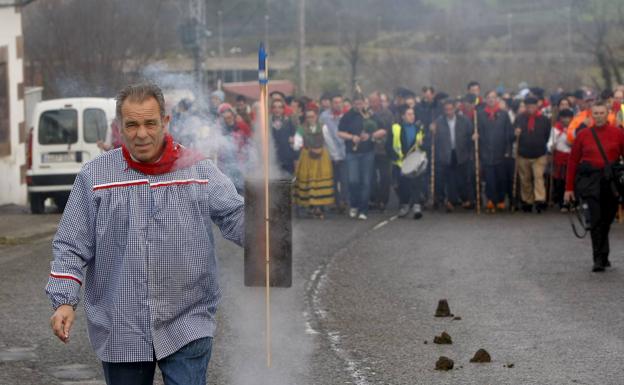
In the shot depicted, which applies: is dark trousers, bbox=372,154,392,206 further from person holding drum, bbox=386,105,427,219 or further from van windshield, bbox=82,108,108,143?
van windshield, bbox=82,108,108,143

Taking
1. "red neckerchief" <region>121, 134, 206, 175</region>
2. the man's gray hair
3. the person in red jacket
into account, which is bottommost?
the person in red jacket

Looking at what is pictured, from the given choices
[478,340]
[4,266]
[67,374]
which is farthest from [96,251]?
[4,266]

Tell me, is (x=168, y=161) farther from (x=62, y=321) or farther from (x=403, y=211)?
(x=403, y=211)

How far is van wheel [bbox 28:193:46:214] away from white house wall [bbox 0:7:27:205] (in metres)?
3.40

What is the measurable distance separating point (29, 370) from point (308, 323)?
8.06 feet

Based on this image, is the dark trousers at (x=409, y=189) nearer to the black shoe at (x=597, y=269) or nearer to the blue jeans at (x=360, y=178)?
the blue jeans at (x=360, y=178)

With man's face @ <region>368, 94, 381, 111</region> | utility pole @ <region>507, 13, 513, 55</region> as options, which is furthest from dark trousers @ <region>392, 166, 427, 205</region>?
utility pole @ <region>507, 13, 513, 55</region>

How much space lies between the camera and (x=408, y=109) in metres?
22.4

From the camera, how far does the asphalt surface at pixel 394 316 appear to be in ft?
28.8

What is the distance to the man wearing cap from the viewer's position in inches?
871

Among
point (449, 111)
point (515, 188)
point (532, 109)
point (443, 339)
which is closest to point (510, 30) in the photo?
point (532, 109)

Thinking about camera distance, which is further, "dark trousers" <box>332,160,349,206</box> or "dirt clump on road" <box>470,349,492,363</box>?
"dark trousers" <box>332,160,349,206</box>

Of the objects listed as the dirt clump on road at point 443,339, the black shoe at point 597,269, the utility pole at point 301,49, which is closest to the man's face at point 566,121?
the black shoe at point 597,269

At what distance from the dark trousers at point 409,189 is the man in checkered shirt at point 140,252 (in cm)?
1604
